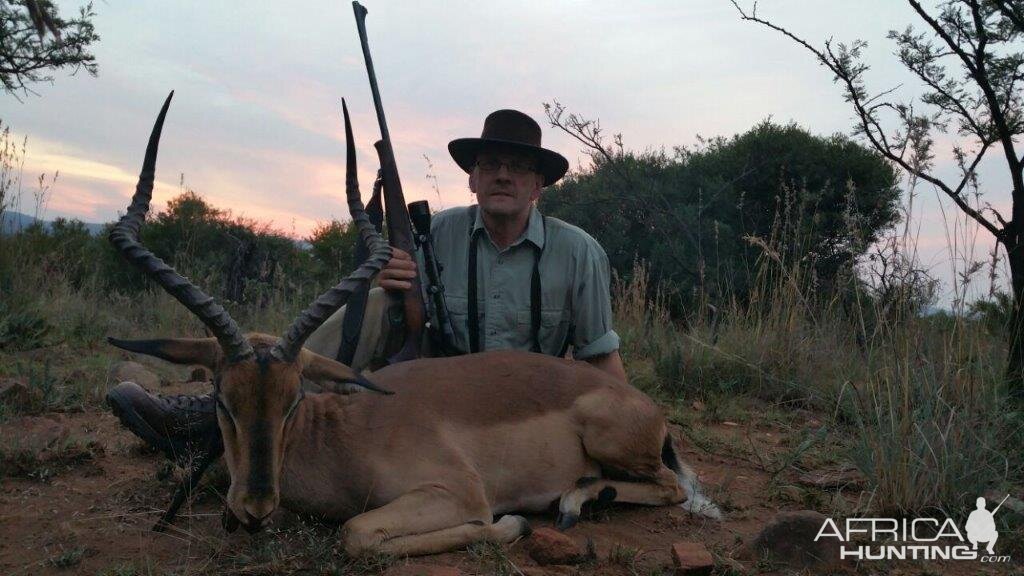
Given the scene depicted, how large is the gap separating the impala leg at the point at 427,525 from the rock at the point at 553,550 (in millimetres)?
221

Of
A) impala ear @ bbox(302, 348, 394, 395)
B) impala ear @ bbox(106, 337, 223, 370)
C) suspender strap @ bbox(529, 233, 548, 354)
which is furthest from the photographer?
suspender strap @ bbox(529, 233, 548, 354)

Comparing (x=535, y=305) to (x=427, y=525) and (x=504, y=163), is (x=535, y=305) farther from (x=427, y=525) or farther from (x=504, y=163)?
(x=427, y=525)

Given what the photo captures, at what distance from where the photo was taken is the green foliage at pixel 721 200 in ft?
38.9

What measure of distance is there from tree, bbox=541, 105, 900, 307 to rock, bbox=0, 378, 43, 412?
7.49 meters

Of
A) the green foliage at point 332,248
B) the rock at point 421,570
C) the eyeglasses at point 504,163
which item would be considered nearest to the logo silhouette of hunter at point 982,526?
the rock at point 421,570

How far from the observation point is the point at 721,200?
13.3m

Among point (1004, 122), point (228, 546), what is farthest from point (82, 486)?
point (1004, 122)

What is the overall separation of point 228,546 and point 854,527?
271 centimetres

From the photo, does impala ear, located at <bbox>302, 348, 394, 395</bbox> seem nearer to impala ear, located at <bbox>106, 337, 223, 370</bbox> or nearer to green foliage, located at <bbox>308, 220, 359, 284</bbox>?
impala ear, located at <bbox>106, 337, 223, 370</bbox>

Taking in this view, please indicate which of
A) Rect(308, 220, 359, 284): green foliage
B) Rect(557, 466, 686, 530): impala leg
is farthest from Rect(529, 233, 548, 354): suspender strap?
Rect(308, 220, 359, 284): green foliage

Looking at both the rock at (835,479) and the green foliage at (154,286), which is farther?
the green foliage at (154,286)

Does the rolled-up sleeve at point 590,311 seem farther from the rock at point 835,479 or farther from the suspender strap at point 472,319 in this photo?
the rock at point 835,479

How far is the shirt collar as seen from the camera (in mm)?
5105

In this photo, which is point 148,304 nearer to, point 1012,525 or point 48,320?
point 48,320
